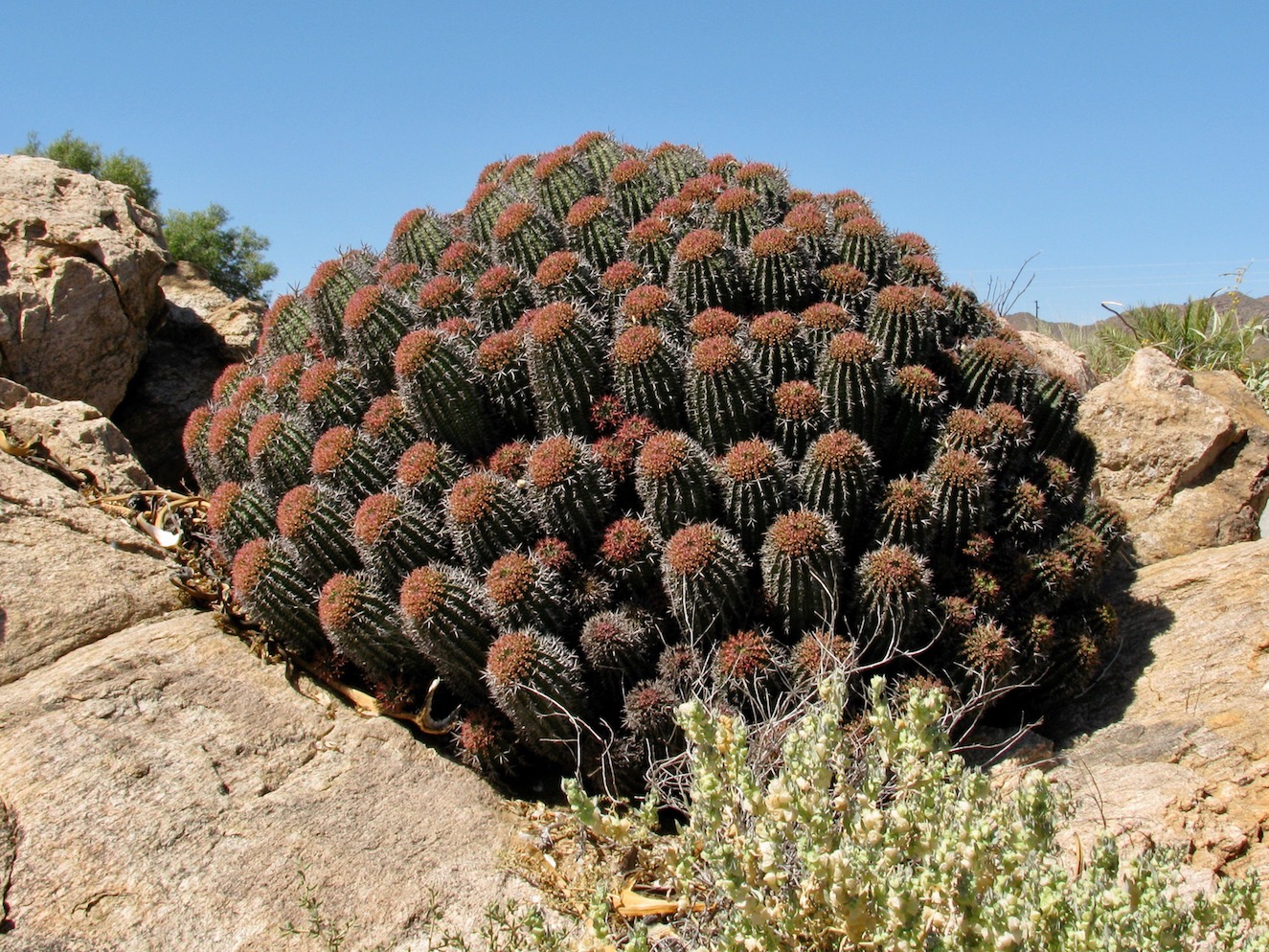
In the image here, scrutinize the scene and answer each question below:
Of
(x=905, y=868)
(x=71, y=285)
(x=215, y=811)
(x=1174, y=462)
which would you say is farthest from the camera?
(x=71, y=285)

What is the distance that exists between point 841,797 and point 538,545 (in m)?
1.62

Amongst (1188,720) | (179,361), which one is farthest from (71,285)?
(1188,720)

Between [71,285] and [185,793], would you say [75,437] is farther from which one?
[185,793]

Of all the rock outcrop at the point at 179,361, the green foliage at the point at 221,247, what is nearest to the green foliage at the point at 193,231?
the green foliage at the point at 221,247

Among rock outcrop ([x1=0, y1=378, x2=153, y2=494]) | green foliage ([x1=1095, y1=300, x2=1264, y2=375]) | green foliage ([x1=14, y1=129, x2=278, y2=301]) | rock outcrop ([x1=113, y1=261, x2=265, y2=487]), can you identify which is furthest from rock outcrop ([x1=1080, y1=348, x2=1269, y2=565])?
green foliage ([x1=14, y1=129, x2=278, y2=301])

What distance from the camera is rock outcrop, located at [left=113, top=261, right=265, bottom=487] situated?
638cm

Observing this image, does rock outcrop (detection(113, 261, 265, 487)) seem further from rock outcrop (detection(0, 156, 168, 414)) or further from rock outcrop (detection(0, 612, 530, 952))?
rock outcrop (detection(0, 612, 530, 952))

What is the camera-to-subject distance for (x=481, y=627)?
3.68 m

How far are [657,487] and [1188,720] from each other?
224cm

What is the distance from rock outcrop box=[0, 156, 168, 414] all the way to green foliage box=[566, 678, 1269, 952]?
192 inches

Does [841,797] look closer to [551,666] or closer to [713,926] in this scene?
[713,926]

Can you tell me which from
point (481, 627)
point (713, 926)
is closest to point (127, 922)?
point (481, 627)

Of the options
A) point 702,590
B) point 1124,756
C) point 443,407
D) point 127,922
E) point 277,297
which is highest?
point 277,297

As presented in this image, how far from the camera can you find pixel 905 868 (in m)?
2.54
